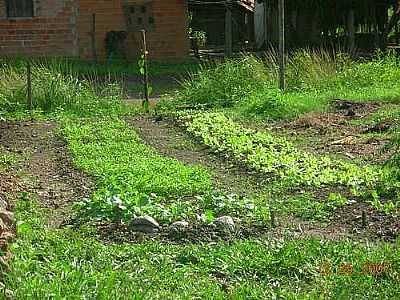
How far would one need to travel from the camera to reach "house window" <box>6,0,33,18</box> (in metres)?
26.0


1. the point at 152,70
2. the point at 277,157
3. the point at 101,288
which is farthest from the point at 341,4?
the point at 101,288

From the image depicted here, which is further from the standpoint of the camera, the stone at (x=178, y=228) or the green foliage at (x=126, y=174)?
the green foliage at (x=126, y=174)

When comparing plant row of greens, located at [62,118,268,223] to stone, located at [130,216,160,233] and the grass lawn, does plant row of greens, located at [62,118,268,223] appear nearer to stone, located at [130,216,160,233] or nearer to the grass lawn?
the grass lawn

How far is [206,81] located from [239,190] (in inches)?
329

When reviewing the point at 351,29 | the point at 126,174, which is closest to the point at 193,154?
the point at 126,174

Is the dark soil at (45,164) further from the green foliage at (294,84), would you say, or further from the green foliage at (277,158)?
the green foliage at (294,84)

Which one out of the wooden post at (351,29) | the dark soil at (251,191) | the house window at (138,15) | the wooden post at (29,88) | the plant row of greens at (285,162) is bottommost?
the dark soil at (251,191)

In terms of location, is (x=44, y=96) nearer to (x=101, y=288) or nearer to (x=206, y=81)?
(x=206, y=81)

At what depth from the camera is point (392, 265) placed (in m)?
5.95

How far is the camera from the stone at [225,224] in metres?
7.07

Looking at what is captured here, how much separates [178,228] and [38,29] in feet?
65.4

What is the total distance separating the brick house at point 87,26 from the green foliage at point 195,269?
64.8 feet

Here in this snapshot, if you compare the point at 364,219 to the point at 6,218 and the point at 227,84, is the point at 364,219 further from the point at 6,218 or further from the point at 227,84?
the point at 227,84

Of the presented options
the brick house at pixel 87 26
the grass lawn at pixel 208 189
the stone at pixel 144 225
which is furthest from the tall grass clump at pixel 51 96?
the brick house at pixel 87 26
